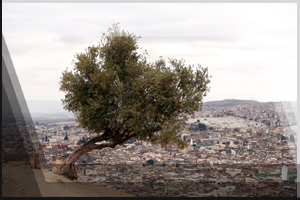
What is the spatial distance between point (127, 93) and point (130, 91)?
7.5 inches

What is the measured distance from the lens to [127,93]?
18469 millimetres

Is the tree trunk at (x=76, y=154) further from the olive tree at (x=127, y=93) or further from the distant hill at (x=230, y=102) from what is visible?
the distant hill at (x=230, y=102)

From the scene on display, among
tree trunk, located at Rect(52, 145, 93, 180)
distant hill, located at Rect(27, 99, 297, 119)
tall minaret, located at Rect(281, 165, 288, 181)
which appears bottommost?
tall minaret, located at Rect(281, 165, 288, 181)

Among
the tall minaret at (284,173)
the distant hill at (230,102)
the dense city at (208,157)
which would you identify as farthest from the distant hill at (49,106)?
the tall minaret at (284,173)

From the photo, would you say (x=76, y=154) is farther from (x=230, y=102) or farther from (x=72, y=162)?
(x=230, y=102)

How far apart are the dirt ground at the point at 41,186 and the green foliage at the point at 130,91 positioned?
3185 mm

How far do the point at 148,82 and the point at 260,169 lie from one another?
14.1m

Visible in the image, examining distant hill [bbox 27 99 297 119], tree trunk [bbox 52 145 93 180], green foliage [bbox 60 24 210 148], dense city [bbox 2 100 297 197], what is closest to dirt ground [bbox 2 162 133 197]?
tree trunk [bbox 52 145 93 180]

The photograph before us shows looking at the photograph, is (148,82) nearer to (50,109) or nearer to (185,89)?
(185,89)

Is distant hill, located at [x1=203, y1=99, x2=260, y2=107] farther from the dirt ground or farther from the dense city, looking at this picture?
the dirt ground

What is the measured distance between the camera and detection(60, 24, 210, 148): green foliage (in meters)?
18.4

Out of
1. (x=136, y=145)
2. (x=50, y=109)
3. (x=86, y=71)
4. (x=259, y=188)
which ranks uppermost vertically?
(x=86, y=71)

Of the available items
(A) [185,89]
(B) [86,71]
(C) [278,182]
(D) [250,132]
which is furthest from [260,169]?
(B) [86,71]

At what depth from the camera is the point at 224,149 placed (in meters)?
32.7
